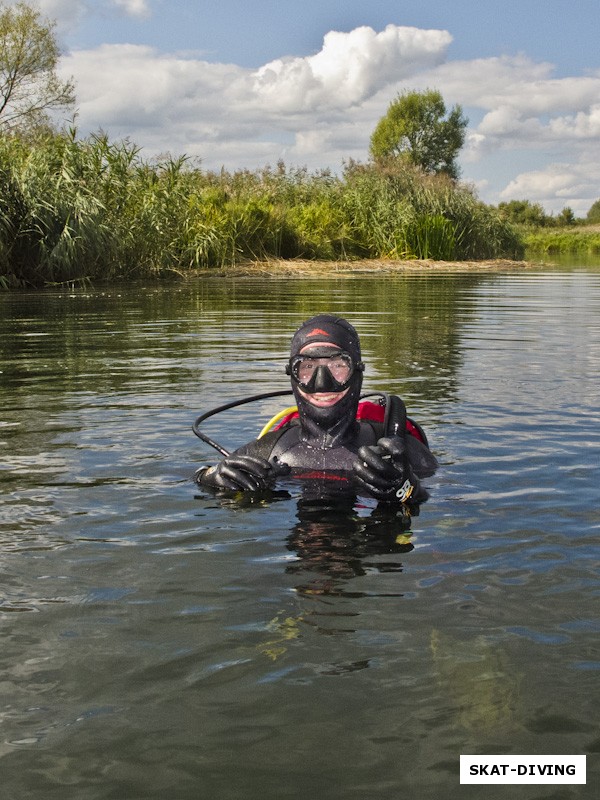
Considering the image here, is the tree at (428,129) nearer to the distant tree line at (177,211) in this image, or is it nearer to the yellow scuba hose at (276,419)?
the distant tree line at (177,211)

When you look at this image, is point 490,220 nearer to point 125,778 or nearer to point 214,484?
point 214,484

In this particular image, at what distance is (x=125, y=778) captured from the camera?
103 inches

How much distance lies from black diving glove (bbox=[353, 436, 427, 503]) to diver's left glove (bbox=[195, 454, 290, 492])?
56cm

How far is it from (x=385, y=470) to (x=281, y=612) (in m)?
1.42

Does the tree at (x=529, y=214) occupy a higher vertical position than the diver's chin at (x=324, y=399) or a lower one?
higher

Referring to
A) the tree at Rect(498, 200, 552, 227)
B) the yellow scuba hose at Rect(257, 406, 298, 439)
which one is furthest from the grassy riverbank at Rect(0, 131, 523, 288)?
the tree at Rect(498, 200, 552, 227)

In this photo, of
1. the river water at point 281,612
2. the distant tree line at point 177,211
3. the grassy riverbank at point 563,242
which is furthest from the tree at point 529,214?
the river water at point 281,612

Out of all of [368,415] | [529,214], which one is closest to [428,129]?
[529,214]

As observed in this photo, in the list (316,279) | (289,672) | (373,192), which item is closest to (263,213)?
(316,279)

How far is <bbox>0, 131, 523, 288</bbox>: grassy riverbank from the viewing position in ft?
67.4

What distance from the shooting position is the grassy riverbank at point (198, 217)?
20547 mm

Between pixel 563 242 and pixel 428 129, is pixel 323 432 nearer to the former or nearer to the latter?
pixel 563 242

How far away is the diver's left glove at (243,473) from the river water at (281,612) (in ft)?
0.40

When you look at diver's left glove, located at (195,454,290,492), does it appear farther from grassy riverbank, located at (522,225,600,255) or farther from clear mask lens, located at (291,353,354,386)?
grassy riverbank, located at (522,225,600,255)
